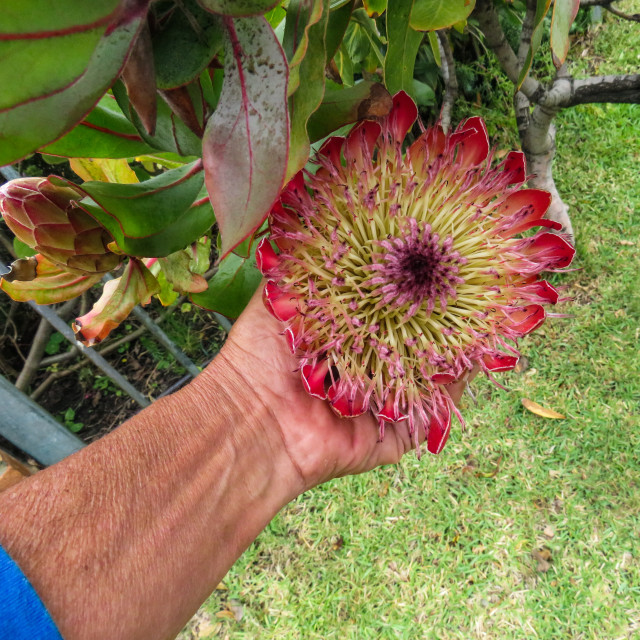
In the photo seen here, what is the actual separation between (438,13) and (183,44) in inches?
11.3

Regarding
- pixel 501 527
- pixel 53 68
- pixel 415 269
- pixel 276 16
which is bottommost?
pixel 501 527

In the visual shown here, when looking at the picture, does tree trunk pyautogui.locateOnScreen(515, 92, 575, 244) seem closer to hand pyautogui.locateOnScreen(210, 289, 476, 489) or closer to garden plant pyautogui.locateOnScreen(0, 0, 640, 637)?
garden plant pyautogui.locateOnScreen(0, 0, 640, 637)

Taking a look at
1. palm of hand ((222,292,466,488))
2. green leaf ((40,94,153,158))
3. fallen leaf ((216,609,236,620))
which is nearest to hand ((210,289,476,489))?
palm of hand ((222,292,466,488))

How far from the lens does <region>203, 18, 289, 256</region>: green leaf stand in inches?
14.9

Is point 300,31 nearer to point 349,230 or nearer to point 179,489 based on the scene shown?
point 349,230

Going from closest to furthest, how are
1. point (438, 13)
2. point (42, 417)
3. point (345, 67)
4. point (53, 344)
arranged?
1. point (438, 13)
2. point (345, 67)
3. point (42, 417)
4. point (53, 344)

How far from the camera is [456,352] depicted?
2.51 ft

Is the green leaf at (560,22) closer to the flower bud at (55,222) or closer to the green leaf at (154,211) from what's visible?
the green leaf at (154,211)

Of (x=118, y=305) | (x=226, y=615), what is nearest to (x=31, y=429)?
(x=226, y=615)

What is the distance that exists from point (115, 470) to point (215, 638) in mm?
1309

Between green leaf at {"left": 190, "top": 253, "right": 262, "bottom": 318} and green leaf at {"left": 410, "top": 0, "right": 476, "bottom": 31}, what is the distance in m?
0.41

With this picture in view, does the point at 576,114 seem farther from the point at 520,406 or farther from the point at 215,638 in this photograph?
the point at 215,638

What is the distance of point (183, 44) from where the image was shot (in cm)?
43

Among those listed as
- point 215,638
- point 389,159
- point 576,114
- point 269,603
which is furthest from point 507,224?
point 576,114
